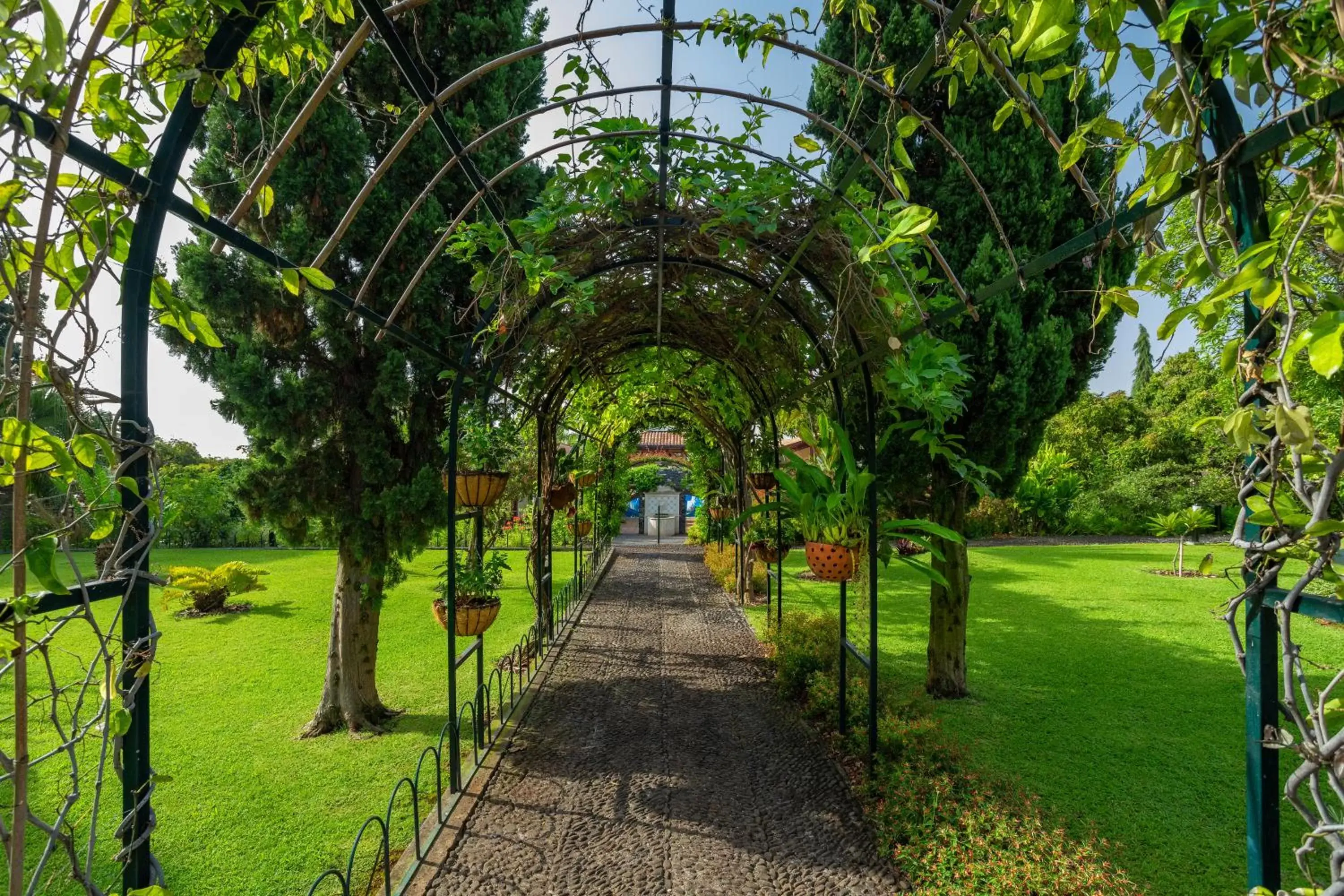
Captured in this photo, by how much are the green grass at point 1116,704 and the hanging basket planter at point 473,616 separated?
306cm

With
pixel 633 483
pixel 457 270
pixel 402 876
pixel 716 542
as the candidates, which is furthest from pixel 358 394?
pixel 633 483

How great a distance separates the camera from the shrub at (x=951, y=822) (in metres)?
2.23

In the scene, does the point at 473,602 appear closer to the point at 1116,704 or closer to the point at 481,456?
the point at 481,456

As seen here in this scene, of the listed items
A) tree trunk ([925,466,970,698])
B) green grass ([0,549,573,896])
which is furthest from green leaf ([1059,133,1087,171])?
tree trunk ([925,466,970,698])

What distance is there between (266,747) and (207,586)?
5.43 meters

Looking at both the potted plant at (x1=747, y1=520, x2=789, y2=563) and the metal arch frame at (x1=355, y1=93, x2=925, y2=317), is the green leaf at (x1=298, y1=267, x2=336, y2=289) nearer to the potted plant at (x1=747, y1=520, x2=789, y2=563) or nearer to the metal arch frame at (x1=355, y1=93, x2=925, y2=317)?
the metal arch frame at (x1=355, y1=93, x2=925, y2=317)

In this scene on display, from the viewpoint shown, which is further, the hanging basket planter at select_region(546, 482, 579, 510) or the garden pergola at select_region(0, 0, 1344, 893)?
the hanging basket planter at select_region(546, 482, 579, 510)

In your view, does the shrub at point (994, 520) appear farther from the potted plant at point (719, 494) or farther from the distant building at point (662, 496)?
the distant building at point (662, 496)

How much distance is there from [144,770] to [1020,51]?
192cm

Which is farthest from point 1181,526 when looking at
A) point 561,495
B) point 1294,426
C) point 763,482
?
point 1294,426

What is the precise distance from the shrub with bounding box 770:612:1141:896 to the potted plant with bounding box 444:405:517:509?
8.64 ft

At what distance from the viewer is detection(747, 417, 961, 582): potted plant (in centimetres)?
341

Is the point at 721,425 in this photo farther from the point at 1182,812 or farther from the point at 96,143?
the point at 96,143

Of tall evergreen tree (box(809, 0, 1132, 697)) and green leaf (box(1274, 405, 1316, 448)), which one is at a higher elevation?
tall evergreen tree (box(809, 0, 1132, 697))
